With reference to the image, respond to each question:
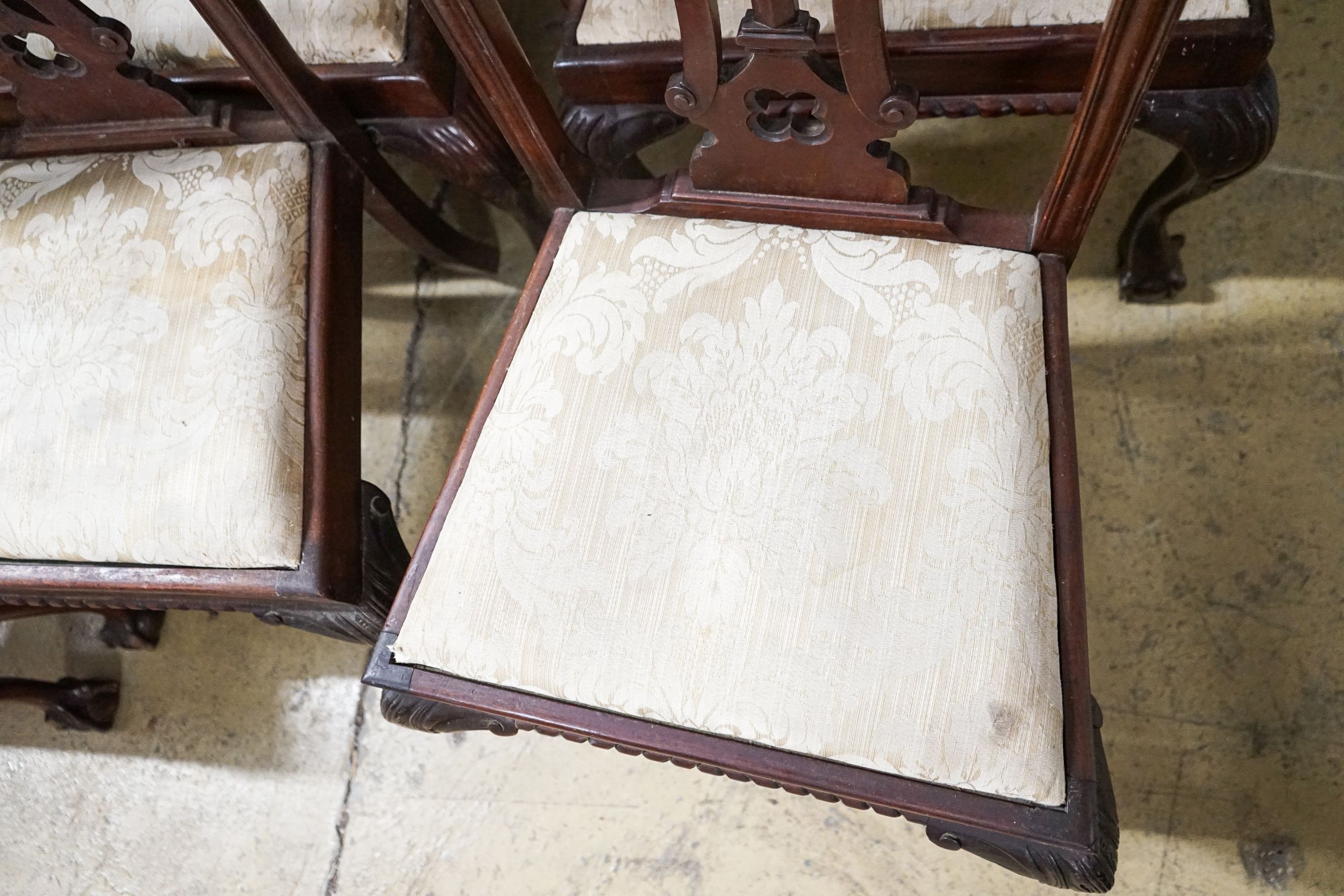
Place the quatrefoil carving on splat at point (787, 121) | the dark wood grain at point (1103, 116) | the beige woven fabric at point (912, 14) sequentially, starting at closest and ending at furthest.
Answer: the dark wood grain at point (1103, 116)
the quatrefoil carving on splat at point (787, 121)
the beige woven fabric at point (912, 14)

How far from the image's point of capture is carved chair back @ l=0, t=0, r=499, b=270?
79 cm

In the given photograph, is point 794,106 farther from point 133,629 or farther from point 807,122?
point 133,629

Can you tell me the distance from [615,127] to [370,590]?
19.7 inches

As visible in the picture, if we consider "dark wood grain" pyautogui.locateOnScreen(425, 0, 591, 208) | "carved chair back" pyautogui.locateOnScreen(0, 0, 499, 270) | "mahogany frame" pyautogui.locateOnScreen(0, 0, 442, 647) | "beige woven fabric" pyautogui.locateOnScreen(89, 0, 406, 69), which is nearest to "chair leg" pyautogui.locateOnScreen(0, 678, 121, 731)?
"mahogany frame" pyautogui.locateOnScreen(0, 0, 442, 647)

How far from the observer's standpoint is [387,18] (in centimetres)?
90

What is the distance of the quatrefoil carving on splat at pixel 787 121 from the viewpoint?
2.32 ft

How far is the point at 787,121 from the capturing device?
0.73 m

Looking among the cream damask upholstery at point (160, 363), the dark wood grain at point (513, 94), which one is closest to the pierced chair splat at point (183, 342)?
the cream damask upholstery at point (160, 363)

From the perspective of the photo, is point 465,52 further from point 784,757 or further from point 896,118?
point 784,757

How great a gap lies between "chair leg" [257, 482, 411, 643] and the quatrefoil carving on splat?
48 centimetres

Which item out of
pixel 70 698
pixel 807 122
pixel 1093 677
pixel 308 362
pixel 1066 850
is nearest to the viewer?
pixel 1066 850

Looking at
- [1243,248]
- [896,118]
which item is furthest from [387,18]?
[1243,248]

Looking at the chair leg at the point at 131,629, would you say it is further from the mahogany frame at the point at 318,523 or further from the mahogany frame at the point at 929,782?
the mahogany frame at the point at 929,782

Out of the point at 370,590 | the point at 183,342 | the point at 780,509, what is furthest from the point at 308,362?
the point at 780,509
